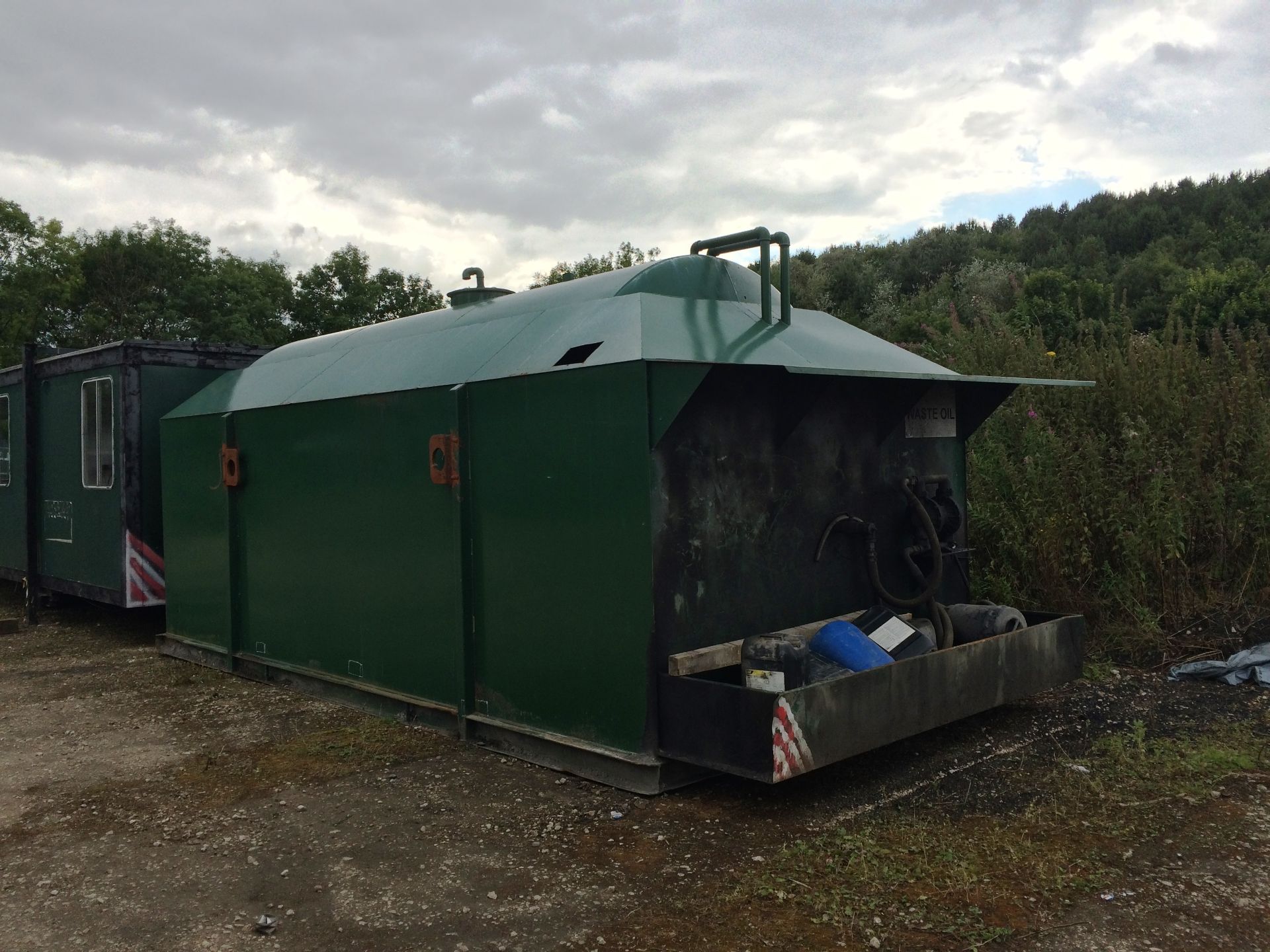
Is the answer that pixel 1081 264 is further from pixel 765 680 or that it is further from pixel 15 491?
pixel 765 680

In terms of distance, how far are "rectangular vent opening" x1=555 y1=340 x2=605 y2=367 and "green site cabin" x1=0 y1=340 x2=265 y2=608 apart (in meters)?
4.80

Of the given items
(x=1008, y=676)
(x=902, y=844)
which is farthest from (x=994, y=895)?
(x=1008, y=676)

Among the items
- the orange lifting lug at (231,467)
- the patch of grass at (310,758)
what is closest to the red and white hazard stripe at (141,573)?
the orange lifting lug at (231,467)

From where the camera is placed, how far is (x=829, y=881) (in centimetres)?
349

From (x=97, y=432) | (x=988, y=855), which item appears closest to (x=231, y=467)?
(x=97, y=432)

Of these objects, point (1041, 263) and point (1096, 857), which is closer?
point (1096, 857)

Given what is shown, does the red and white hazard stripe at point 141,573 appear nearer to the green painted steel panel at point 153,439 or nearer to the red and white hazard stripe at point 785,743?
the green painted steel panel at point 153,439

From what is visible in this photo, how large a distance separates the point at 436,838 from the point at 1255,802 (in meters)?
3.33

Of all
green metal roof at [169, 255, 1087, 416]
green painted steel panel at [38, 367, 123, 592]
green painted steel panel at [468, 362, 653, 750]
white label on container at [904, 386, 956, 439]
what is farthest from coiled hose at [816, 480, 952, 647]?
green painted steel panel at [38, 367, 123, 592]

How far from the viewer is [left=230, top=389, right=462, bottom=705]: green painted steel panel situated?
218 inches

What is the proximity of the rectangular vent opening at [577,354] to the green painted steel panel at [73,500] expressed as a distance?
16.7 feet

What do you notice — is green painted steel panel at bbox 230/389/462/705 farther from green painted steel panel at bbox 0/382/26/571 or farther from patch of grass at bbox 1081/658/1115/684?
green painted steel panel at bbox 0/382/26/571

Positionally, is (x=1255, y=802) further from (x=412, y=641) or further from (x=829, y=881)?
(x=412, y=641)

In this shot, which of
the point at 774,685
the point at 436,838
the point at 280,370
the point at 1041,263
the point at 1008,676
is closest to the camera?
the point at 436,838
